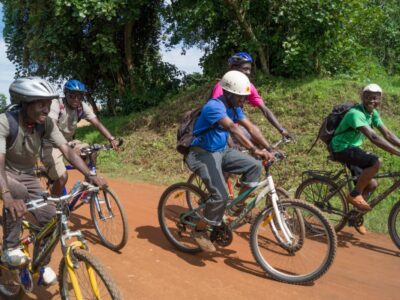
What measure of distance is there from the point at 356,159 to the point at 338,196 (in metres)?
0.64

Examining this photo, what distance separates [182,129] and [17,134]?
6.10 ft

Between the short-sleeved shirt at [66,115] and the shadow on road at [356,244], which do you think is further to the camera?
the short-sleeved shirt at [66,115]

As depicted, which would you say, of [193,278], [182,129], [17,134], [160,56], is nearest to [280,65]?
[160,56]

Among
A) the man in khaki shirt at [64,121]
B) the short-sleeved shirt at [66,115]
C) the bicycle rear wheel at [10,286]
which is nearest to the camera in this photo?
the bicycle rear wheel at [10,286]

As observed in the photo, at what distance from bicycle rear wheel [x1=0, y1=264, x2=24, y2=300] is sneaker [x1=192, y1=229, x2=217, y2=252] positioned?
1.81m

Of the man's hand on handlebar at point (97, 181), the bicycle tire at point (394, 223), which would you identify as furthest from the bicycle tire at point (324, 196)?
the man's hand on handlebar at point (97, 181)

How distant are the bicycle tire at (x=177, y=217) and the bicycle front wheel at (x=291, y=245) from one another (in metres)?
0.86

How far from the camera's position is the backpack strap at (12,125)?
3.24m

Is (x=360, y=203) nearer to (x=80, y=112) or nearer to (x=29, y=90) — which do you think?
(x=80, y=112)

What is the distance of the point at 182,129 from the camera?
4.65 metres

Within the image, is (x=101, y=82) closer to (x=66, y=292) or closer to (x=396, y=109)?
(x=396, y=109)

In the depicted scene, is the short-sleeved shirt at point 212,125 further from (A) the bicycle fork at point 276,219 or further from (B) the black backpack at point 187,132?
(A) the bicycle fork at point 276,219

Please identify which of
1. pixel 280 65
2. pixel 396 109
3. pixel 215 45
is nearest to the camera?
pixel 396 109

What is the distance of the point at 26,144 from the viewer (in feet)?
11.2
